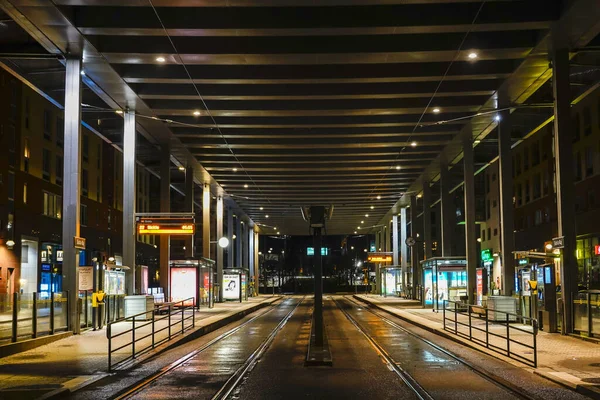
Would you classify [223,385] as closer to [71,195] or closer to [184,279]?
[71,195]

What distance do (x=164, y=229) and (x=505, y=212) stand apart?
44.6ft

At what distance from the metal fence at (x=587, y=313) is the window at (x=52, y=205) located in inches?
1899

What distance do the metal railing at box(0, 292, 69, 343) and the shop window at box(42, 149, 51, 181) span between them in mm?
40473

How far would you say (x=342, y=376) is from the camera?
1422 centimetres

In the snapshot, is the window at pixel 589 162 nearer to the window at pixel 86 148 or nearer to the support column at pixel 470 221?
the support column at pixel 470 221

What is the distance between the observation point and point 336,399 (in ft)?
37.6

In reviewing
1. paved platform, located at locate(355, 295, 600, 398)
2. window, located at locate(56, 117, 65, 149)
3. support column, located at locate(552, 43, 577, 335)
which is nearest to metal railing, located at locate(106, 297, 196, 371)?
paved platform, located at locate(355, 295, 600, 398)

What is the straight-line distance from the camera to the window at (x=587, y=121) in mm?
48281

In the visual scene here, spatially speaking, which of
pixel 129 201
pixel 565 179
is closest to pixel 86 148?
pixel 129 201

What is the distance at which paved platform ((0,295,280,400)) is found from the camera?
1228 cm

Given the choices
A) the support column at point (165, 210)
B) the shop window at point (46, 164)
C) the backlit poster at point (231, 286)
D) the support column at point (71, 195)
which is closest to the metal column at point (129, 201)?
the support column at point (71, 195)

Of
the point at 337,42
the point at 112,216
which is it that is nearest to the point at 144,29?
the point at 337,42

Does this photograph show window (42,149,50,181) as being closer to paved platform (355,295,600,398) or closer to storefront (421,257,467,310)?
storefront (421,257,467,310)

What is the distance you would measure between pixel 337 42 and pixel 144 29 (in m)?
5.98
